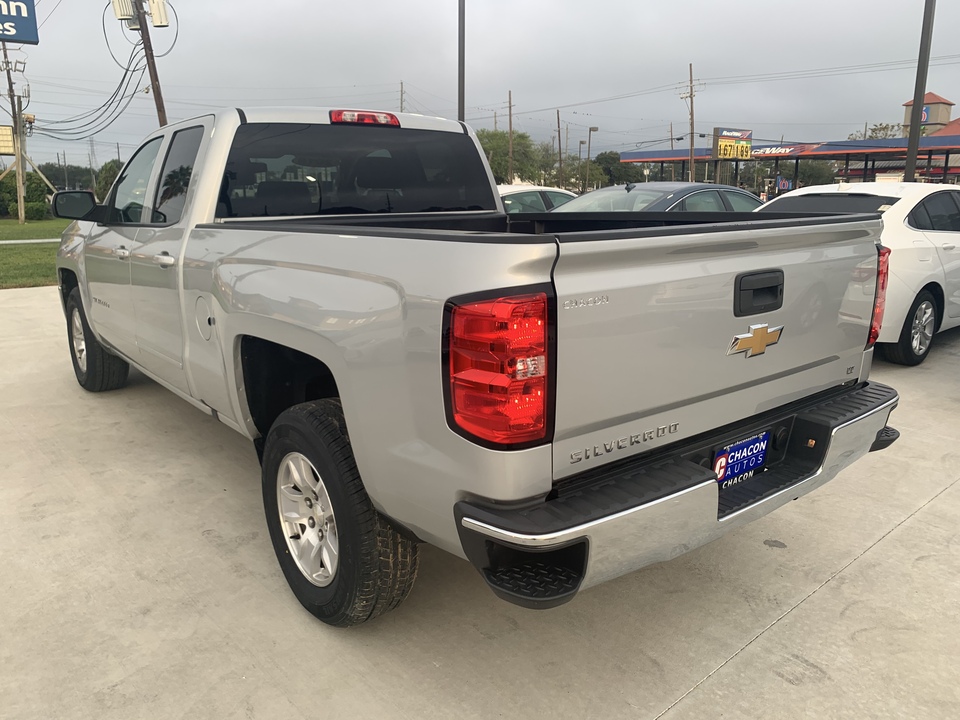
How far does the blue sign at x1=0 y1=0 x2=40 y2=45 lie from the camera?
2848 cm

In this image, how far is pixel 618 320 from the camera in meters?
2.09

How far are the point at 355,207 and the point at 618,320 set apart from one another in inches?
85.6

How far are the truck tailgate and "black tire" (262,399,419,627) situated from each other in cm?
75

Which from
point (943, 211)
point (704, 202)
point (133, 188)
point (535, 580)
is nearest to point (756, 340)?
point (535, 580)

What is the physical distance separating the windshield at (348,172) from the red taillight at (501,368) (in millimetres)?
2051

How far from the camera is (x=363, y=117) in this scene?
3.93 meters

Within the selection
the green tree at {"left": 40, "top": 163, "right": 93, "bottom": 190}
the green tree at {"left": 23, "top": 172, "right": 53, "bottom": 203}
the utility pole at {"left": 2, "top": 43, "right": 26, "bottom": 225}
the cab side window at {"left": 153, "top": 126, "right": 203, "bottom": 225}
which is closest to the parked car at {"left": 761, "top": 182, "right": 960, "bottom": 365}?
the cab side window at {"left": 153, "top": 126, "right": 203, "bottom": 225}

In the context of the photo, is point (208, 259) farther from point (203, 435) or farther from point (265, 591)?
point (203, 435)

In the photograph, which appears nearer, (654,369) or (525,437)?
(525,437)

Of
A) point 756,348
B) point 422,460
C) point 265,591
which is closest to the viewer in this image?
point 422,460

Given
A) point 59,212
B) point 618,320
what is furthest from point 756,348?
point 59,212

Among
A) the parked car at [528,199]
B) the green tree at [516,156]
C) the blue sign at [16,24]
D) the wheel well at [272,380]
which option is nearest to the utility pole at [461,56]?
the parked car at [528,199]

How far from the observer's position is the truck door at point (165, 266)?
3641 mm

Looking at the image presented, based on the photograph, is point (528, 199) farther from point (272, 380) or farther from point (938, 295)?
point (272, 380)
